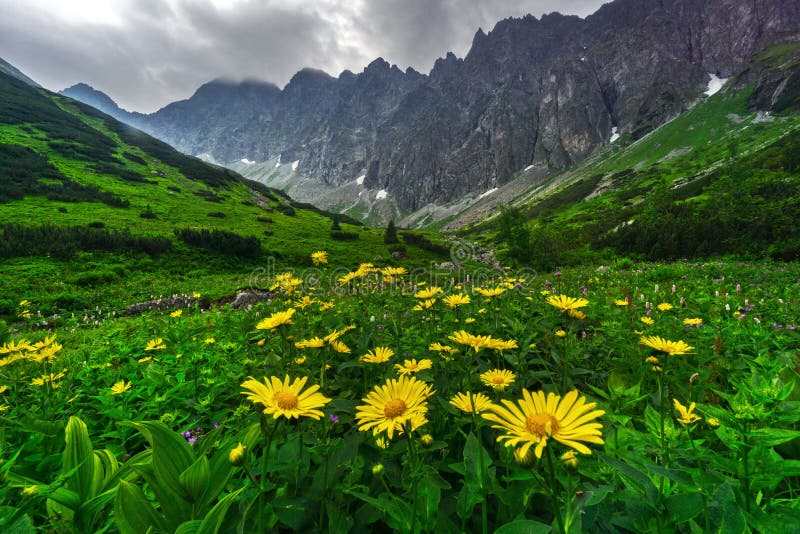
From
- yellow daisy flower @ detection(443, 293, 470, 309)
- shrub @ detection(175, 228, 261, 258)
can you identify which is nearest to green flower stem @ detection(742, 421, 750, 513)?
yellow daisy flower @ detection(443, 293, 470, 309)

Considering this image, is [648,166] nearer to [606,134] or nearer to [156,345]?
[606,134]

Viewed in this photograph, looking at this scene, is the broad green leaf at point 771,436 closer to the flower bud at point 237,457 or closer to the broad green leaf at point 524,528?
the broad green leaf at point 524,528

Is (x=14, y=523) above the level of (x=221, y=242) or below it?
above

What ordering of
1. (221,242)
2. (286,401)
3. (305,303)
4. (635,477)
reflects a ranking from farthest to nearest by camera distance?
(221,242), (305,303), (286,401), (635,477)

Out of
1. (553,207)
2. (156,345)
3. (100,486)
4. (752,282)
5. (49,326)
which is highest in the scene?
(553,207)

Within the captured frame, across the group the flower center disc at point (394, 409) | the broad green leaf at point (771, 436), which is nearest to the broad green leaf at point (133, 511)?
the flower center disc at point (394, 409)

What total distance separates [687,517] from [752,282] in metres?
9.84

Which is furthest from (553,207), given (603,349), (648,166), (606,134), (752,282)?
(603,349)

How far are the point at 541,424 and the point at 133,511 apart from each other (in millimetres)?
1671

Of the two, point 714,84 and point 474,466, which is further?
point 714,84

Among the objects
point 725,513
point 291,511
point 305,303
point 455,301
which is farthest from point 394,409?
point 305,303

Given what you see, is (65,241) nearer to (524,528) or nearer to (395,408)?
(395,408)

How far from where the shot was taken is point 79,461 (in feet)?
5.67

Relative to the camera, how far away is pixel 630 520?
51.9 inches
